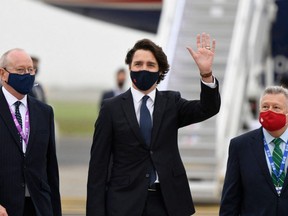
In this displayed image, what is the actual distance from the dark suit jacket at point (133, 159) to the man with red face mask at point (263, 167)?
34 cm

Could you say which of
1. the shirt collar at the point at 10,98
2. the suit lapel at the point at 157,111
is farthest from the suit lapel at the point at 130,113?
the shirt collar at the point at 10,98

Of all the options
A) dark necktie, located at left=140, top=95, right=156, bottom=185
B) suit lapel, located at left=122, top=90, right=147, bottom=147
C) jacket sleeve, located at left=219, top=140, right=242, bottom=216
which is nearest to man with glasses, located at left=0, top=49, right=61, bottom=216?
suit lapel, located at left=122, top=90, right=147, bottom=147

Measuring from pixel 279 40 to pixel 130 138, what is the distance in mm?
15399

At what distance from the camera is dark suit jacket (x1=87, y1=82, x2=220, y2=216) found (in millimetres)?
6953

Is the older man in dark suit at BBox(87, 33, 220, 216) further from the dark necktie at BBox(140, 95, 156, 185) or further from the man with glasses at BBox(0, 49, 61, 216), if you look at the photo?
the man with glasses at BBox(0, 49, 61, 216)

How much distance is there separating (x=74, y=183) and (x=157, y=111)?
12608 millimetres

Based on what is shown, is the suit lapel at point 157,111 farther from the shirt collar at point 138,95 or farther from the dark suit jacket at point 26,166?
the dark suit jacket at point 26,166

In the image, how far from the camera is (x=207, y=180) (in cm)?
1489

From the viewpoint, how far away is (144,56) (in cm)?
713

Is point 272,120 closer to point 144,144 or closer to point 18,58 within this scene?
point 144,144

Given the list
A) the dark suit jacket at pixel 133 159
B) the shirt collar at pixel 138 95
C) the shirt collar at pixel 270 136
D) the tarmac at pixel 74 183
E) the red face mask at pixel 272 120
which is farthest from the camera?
the tarmac at pixel 74 183

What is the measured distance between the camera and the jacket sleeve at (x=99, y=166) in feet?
22.7

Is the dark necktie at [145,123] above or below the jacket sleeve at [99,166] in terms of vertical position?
above

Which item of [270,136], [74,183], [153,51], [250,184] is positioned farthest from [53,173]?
[74,183]
